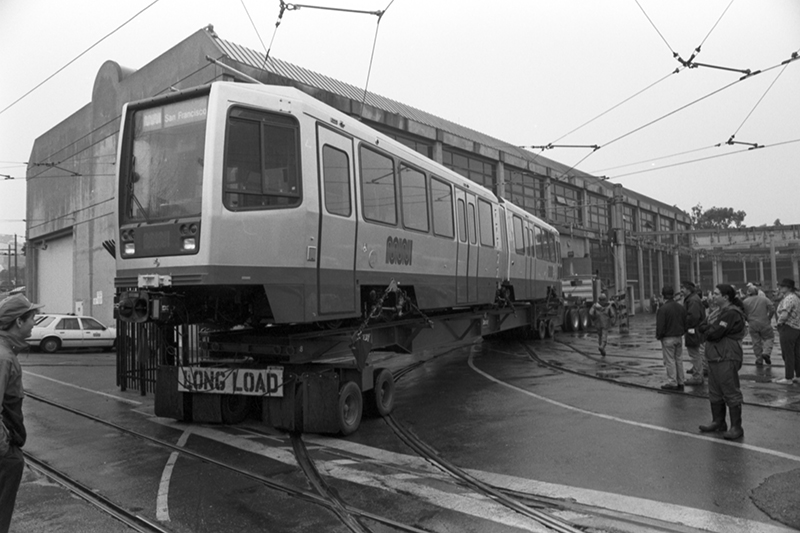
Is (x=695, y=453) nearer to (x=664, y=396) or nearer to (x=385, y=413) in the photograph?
(x=664, y=396)

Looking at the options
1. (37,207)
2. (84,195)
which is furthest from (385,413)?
(37,207)

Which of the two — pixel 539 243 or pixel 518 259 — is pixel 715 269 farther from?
pixel 518 259

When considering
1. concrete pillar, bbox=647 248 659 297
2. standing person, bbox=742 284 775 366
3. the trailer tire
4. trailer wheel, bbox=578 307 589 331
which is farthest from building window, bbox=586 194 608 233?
standing person, bbox=742 284 775 366

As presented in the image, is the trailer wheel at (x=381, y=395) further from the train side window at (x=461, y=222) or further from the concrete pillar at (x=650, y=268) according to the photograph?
Answer: the concrete pillar at (x=650, y=268)

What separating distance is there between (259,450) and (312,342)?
1.54 meters

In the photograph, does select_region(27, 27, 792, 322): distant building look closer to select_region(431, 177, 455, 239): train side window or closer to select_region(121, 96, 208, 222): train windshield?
select_region(431, 177, 455, 239): train side window

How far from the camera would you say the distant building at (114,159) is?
2178 centimetres

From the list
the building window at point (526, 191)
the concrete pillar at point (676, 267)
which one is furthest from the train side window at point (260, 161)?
the concrete pillar at point (676, 267)

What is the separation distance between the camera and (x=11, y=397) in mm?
3516

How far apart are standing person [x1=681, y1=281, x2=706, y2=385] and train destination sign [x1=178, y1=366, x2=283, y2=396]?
6.90 m

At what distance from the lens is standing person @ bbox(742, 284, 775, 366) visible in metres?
12.4

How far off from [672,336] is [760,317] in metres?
3.64

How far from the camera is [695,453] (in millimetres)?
6293

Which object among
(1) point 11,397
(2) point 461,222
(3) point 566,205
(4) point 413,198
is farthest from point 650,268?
(1) point 11,397
